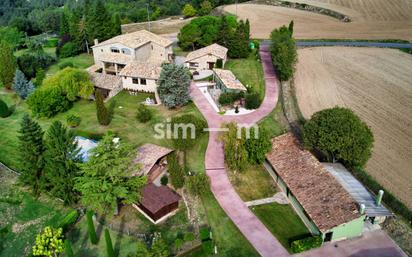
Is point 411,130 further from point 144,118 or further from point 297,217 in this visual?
point 144,118

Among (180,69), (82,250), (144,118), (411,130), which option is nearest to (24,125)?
(82,250)

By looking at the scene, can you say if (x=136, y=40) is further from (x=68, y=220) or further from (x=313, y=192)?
(x=313, y=192)

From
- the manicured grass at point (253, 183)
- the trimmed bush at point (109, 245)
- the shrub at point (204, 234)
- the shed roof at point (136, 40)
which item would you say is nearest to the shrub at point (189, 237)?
the shrub at point (204, 234)

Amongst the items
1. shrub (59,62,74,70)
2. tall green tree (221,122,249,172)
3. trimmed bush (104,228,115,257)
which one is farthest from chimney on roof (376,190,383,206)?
shrub (59,62,74,70)

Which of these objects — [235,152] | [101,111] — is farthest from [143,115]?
[235,152]

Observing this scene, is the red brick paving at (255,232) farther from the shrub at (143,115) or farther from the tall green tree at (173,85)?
the shrub at (143,115)

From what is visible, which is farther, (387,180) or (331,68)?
(331,68)

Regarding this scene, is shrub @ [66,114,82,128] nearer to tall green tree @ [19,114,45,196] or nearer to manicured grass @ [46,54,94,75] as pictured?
tall green tree @ [19,114,45,196]
